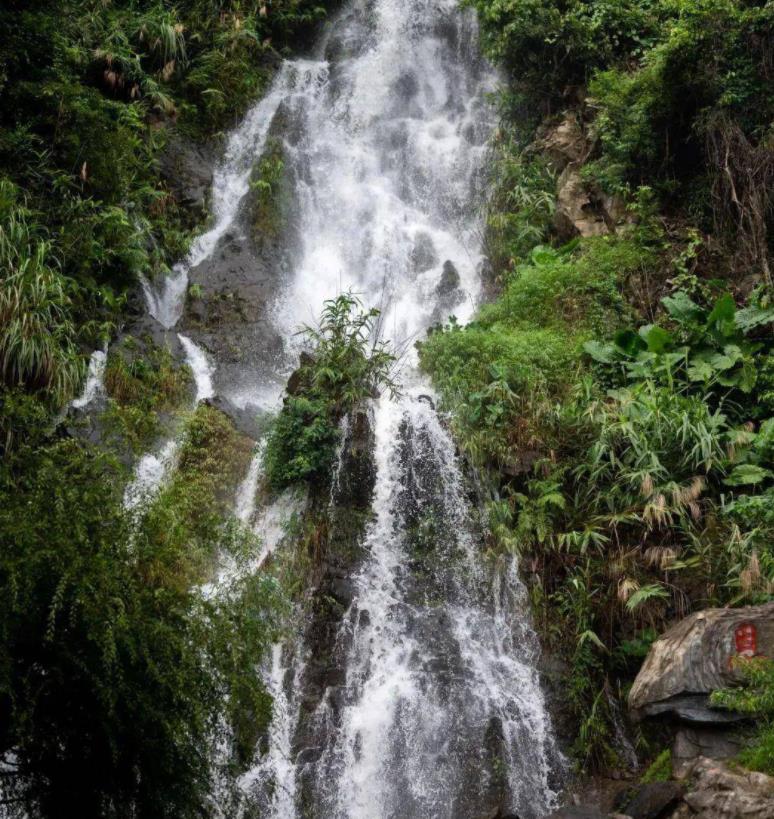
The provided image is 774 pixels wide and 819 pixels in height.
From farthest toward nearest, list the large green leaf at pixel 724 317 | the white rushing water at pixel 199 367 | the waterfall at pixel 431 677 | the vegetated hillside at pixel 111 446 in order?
the white rushing water at pixel 199 367 → the large green leaf at pixel 724 317 → the waterfall at pixel 431 677 → the vegetated hillside at pixel 111 446

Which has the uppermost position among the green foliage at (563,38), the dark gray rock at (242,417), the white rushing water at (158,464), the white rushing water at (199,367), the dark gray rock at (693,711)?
the green foliage at (563,38)

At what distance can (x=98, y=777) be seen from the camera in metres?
4.70

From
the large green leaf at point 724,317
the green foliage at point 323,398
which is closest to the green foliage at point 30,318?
the green foliage at point 323,398

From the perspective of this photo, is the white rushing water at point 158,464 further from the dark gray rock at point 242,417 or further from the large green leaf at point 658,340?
the large green leaf at point 658,340

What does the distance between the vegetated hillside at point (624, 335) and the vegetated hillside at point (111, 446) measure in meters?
3.19

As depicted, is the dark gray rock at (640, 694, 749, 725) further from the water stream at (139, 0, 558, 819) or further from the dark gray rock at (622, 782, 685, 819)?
the water stream at (139, 0, 558, 819)

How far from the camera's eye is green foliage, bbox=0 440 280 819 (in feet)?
14.6

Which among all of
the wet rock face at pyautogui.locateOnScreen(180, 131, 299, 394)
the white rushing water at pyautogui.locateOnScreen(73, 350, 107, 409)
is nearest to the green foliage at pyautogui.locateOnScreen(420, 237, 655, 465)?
the wet rock face at pyautogui.locateOnScreen(180, 131, 299, 394)

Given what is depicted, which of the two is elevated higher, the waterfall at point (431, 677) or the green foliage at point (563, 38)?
the green foliage at point (563, 38)

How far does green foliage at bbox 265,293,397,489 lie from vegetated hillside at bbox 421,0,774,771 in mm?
1046

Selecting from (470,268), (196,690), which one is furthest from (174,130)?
(196,690)

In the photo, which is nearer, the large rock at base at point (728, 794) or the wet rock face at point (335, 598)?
the large rock at base at point (728, 794)

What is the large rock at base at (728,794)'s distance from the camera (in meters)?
4.88

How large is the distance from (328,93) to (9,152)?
719 cm
